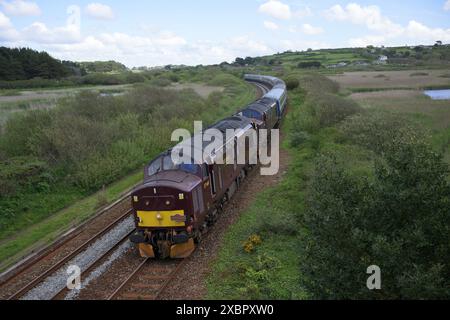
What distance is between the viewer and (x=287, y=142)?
29812 mm

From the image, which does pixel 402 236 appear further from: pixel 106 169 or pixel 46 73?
pixel 46 73

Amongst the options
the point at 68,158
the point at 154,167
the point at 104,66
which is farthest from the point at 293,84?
the point at 104,66

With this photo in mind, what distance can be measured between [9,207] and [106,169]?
6.06 meters

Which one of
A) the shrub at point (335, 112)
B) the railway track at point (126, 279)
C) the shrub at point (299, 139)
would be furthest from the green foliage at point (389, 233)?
the shrub at point (335, 112)

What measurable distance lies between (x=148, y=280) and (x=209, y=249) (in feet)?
8.56

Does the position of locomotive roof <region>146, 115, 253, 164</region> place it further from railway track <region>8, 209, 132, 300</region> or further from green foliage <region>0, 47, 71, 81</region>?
green foliage <region>0, 47, 71, 81</region>

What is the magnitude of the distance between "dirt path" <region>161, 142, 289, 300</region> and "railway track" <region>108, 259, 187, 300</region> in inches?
9.7

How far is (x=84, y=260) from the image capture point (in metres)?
14.6

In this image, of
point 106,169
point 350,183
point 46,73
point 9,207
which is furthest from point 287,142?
point 46,73

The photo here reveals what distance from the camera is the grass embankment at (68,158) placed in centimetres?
1956

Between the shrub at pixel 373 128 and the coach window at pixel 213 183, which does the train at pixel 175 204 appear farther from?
the shrub at pixel 373 128

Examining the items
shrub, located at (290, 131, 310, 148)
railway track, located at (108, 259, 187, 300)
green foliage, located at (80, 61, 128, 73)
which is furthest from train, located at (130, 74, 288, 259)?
green foliage, located at (80, 61, 128, 73)

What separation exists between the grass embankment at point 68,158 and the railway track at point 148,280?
6.07m

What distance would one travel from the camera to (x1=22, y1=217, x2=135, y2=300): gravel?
12.7 meters
